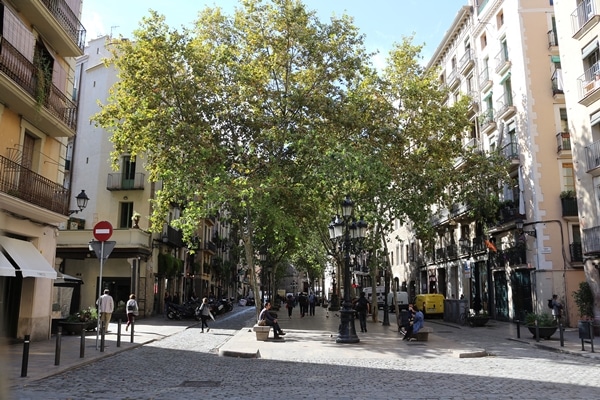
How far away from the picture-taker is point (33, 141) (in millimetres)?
17703

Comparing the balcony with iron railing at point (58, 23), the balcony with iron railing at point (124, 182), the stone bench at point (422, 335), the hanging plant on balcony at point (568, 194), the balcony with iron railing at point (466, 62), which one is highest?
the balcony with iron railing at point (466, 62)

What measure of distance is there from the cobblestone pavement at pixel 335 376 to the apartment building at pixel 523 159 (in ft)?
40.0

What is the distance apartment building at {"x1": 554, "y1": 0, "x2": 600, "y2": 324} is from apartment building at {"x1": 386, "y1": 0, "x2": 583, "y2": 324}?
4.19ft

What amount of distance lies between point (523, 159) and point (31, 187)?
954 inches

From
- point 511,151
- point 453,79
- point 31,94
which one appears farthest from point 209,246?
point 31,94

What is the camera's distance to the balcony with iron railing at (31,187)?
48.9 ft

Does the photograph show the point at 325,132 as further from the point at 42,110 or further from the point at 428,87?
the point at 42,110

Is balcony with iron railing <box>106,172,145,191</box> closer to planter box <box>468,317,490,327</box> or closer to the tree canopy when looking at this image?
the tree canopy

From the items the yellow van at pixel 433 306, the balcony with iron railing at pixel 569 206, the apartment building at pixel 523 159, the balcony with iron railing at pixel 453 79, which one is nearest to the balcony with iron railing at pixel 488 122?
the apartment building at pixel 523 159

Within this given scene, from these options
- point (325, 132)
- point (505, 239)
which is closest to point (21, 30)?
point (325, 132)

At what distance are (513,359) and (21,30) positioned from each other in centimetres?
1622

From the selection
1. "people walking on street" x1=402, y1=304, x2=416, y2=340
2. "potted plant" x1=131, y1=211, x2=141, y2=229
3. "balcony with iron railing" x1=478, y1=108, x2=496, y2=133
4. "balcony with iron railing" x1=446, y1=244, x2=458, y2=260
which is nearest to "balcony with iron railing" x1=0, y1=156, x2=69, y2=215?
"people walking on street" x1=402, y1=304, x2=416, y2=340

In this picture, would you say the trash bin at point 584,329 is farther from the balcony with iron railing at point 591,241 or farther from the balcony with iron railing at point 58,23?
the balcony with iron railing at point 58,23

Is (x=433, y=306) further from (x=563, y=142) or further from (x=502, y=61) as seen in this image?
(x=502, y=61)
